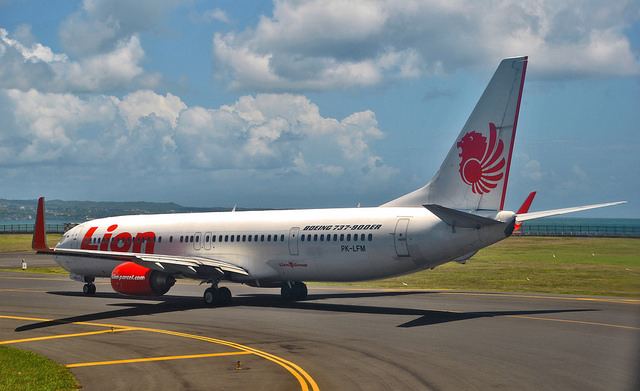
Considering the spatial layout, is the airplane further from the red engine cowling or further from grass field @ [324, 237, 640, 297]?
grass field @ [324, 237, 640, 297]

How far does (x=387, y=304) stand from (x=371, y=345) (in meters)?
11.4

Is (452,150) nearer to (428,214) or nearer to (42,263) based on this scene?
(428,214)

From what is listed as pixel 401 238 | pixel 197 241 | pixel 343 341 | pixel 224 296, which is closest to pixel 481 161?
pixel 401 238

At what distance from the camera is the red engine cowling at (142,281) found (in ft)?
107

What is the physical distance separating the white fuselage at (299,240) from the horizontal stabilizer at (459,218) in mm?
235

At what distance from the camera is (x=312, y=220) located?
32969 millimetres

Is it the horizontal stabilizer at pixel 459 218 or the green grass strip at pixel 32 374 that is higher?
the horizontal stabilizer at pixel 459 218

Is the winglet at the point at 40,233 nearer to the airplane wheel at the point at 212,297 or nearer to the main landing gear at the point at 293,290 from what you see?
the airplane wheel at the point at 212,297

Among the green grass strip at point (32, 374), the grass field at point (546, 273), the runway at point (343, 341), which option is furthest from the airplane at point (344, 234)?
the green grass strip at point (32, 374)

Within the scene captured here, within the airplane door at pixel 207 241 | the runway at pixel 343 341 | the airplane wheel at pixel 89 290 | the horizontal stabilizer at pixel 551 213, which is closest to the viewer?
the runway at pixel 343 341

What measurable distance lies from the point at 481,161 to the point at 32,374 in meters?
18.3

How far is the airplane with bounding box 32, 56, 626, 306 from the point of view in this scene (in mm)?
27797

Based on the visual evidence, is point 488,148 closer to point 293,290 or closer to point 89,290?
point 293,290

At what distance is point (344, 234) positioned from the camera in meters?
31.3
